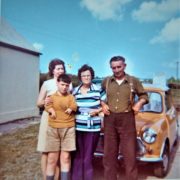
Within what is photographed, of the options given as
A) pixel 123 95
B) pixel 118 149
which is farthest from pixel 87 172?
pixel 123 95

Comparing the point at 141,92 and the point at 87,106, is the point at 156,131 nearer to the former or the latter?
the point at 141,92

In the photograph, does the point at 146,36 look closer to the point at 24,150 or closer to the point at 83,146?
the point at 83,146

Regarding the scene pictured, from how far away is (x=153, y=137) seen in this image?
1857 millimetres

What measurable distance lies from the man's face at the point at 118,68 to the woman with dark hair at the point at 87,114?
0.45 feet

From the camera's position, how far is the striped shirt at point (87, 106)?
1750 millimetres

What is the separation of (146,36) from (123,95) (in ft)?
1.52

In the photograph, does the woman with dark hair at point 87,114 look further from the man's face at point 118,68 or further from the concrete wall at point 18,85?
the concrete wall at point 18,85

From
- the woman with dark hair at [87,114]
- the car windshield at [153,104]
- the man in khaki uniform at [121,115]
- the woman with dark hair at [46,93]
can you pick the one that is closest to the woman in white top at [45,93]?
the woman with dark hair at [46,93]

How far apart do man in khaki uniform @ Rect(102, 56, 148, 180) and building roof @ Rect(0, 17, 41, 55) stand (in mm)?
533

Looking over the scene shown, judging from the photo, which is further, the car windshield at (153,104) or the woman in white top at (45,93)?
the car windshield at (153,104)

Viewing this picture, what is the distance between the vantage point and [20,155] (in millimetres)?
1873

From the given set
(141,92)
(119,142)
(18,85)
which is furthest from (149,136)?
(18,85)

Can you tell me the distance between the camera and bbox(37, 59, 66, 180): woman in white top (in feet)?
5.74

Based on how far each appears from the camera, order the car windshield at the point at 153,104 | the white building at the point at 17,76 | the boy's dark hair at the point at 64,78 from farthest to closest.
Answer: the car windshield at the point at 153,104
the white building at the point at 17,76
the boy's dark hair at the point at 64,78
